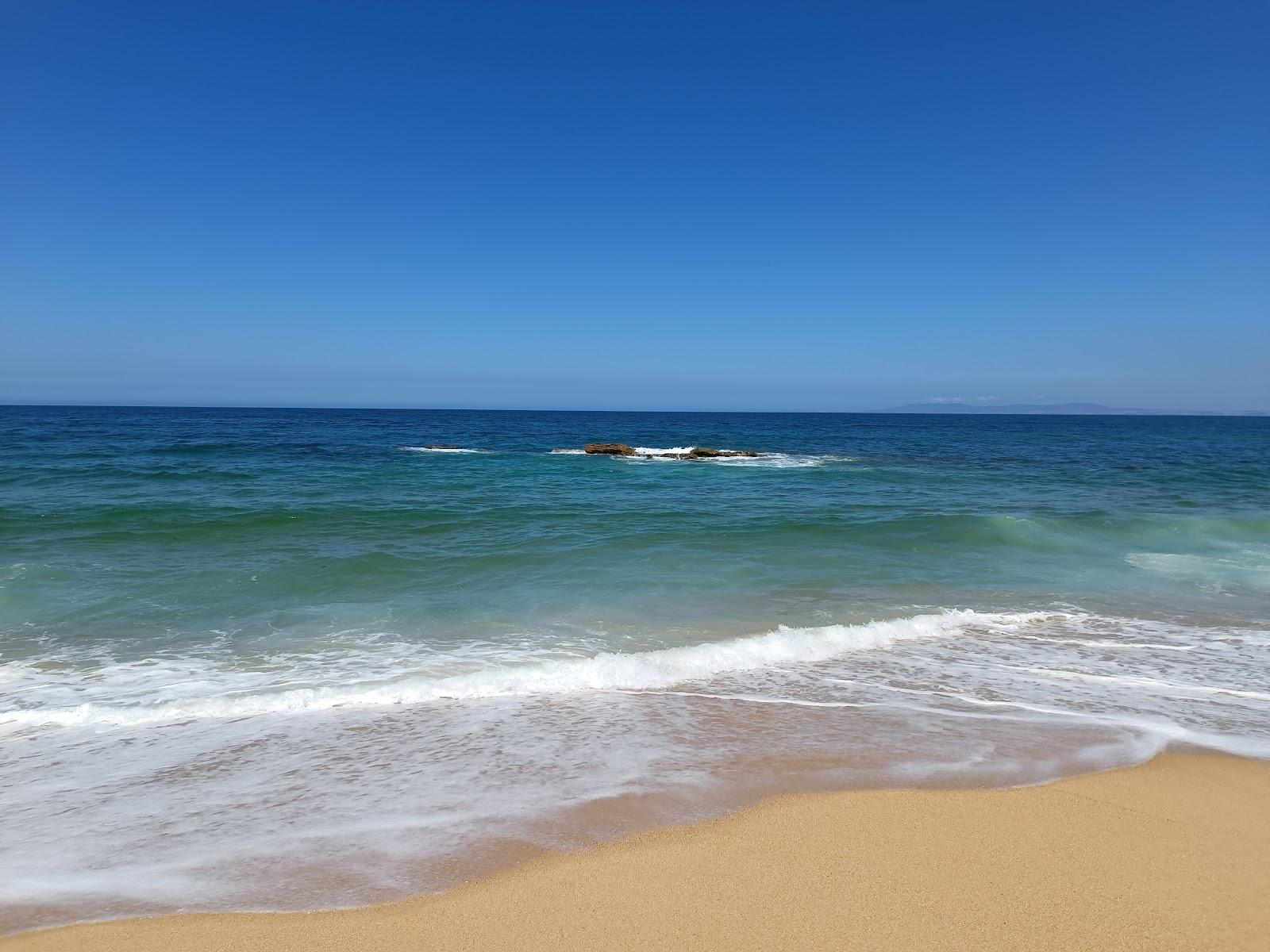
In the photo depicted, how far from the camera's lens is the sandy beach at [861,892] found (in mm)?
3141

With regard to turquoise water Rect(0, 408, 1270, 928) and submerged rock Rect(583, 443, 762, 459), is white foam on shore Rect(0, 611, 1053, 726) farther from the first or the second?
submerged rock Rect(583, 443, 762, 459)

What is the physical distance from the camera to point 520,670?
22.9 feet

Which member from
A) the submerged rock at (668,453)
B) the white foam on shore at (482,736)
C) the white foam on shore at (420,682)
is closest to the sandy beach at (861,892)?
the white foam on shore at (482,736)

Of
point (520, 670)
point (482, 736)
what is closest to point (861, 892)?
point (482, 736)

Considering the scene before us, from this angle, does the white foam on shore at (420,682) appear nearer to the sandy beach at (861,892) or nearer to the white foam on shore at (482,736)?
the white foam on shore at (482,736)

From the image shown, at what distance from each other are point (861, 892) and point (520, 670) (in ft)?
13.9

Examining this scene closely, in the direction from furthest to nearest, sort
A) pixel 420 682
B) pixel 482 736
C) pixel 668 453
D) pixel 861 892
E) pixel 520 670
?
pixel 668 453, pixel 520 670, pixel 420 682, pixel 482 736, pixel 861 892

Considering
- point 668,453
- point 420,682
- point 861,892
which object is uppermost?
point 668,453

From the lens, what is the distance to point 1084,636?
8383mm

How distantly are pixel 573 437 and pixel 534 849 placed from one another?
55.6 meters

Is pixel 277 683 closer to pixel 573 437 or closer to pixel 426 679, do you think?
pixel 426 679

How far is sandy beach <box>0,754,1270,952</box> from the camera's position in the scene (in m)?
3.14

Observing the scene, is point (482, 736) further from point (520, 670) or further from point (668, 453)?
point (668, 453)

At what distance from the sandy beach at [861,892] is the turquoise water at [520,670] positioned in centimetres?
26
